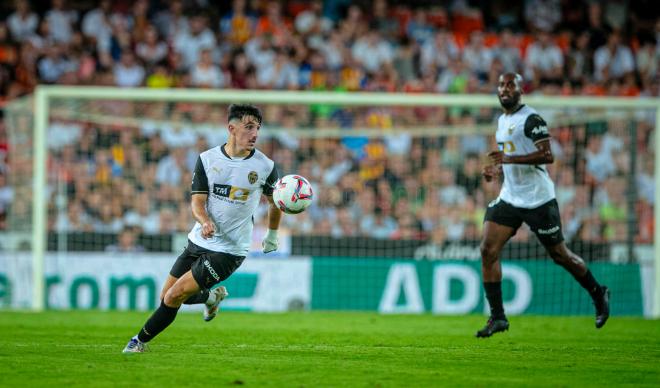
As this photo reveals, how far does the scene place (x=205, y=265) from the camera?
28.0ft

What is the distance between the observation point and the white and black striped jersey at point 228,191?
870cm

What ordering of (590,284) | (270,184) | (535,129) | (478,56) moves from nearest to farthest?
(270,184) → (535,129) → (590,284) → (478,56)

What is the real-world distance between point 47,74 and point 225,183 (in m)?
12.3

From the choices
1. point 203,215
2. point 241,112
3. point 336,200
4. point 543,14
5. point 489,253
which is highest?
point 543,14

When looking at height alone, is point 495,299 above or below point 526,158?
below

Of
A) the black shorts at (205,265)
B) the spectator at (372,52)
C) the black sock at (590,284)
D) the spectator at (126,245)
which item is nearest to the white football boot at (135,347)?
the black shorts at (205,265)

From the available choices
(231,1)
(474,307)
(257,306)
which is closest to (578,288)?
(474,307)

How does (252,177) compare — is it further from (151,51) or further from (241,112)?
(151,51)

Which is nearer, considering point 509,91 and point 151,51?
point 509,91

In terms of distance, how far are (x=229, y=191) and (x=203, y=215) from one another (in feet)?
1.17

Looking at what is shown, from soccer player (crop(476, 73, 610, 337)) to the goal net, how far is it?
5088 mm

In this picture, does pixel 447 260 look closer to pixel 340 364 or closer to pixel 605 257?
pixel 605 257

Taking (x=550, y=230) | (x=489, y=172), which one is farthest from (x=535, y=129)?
(x=550, y=230)

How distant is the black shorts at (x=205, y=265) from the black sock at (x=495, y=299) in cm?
303
